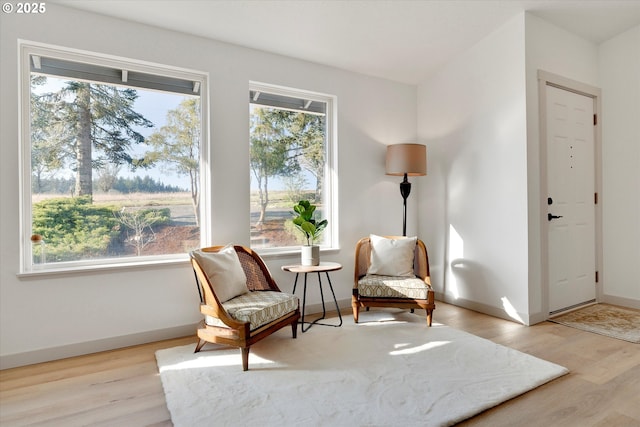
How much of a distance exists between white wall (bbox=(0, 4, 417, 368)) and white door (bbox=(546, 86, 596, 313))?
1675mm

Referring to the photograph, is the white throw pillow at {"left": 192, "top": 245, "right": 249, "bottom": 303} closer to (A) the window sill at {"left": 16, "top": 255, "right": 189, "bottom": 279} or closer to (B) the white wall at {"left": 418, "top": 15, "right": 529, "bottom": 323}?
(A) the window sill at {"left": 16, "top": 255, "right": 189, "bottom": 279}

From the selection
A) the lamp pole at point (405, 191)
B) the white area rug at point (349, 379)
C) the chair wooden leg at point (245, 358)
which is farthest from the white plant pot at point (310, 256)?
the lamp pole at point (405, 191)

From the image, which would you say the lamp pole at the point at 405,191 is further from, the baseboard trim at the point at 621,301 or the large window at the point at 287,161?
the baseboard trim at the point at 621,301

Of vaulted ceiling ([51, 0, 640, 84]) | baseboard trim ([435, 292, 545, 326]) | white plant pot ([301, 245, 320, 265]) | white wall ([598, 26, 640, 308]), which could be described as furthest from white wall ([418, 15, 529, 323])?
white plant pot ([301, 245, 320, 265])

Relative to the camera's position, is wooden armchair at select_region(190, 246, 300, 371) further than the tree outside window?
No

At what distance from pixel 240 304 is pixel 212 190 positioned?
1.15 m

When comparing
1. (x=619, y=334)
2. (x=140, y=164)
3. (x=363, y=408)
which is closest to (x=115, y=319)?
(x=140, y=164)

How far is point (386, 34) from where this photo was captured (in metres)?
3.58

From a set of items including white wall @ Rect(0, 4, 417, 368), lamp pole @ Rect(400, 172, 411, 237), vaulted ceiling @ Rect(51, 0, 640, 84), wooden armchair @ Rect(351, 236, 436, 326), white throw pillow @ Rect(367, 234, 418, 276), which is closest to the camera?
white wall @ Rect(0, 4, 417, 368)

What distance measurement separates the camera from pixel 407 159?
393 centimetres

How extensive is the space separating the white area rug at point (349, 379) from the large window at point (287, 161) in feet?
3.75

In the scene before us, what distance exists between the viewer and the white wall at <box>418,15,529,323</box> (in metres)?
3.47

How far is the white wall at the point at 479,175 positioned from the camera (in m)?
3.47

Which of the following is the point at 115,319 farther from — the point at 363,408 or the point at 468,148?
the point at 468,148
